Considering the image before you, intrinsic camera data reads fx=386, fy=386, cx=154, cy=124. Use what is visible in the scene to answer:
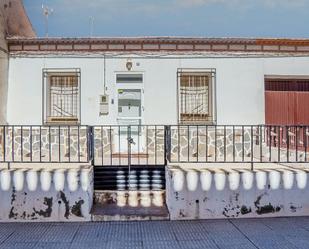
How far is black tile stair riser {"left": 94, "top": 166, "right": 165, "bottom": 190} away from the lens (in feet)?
24.3

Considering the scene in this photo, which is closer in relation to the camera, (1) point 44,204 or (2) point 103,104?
(1) point 44,204

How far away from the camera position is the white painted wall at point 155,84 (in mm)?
11562

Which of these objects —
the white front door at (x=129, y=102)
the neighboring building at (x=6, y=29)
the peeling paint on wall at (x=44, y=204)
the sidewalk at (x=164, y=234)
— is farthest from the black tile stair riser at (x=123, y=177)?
the neighboring building at (x=6, y=29)

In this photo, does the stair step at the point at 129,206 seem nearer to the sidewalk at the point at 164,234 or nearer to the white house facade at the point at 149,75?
the sidewalk at the point at 164,234

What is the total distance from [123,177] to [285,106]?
21.3ft

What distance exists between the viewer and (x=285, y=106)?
11836 mm

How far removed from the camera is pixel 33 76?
1160cm

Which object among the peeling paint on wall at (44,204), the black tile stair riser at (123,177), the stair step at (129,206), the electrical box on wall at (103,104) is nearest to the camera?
the peeling paint on wall at (44,204)

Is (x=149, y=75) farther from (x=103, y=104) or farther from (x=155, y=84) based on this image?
(x=103, y=104)

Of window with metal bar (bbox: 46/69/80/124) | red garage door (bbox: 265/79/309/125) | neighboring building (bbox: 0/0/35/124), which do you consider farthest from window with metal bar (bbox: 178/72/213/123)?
neighboring building (bbox: 0/0/35/124)

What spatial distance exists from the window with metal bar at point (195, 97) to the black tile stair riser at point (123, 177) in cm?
421

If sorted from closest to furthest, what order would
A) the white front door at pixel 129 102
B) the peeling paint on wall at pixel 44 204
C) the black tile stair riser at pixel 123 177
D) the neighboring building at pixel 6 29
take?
the peeling paint on wall at pixel 44 204 < the black tile stair riser at pixel 123 177 < the neighboring building at pixel 6 29 < the white front door at pixel 129 102

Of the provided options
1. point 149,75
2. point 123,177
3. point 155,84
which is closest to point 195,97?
point 155,84

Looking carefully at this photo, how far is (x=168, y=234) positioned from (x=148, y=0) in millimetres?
11371
